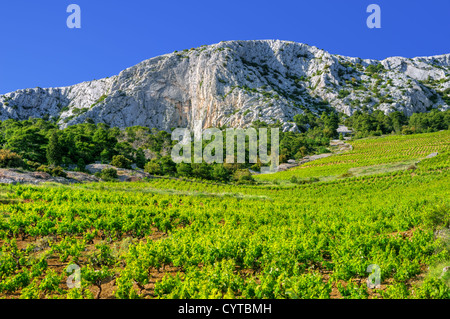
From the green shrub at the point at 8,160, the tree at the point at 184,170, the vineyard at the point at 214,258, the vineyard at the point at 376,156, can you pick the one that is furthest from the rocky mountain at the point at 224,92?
the vineyard at the point at 214,258

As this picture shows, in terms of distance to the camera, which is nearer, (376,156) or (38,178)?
(38,178)

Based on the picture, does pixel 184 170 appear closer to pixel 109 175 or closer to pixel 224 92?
pixel 109 175

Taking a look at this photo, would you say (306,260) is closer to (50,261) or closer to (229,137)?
(50,261)

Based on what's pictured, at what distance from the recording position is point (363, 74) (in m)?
183

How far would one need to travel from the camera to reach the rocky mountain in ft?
475

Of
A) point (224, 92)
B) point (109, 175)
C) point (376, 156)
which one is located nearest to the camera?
point (109, 175)

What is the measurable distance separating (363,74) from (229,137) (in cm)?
14088

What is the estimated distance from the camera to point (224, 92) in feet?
500

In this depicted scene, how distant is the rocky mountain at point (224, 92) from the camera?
144750 mm

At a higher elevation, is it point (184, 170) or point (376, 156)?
point (376, 156)

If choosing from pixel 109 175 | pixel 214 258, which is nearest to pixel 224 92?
pixel 109 175

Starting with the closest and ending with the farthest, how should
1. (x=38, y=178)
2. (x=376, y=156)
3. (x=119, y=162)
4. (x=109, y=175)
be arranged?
1. (x=38, y=178)
2. (x=109, y=175)
3. (x=119, y=162)
4. (x=376, y=156)

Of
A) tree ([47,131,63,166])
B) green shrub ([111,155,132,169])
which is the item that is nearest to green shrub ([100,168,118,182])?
green shrub ([111,155,132,169])

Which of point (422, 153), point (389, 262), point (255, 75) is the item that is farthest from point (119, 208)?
point (255, 75)
